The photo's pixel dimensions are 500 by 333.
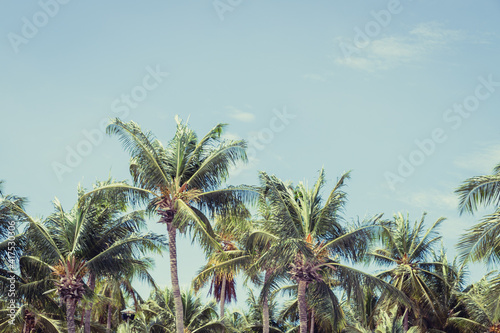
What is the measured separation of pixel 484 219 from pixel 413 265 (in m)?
15.7

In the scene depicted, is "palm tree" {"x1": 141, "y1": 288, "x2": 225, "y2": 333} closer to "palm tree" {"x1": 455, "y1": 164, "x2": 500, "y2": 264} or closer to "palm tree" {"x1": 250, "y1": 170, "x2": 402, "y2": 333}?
"palm tree" {"x1": 250, "y1": 170, "x2": 402, "y2": 333}

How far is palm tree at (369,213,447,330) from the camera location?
113ft

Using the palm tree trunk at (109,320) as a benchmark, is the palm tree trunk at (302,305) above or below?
below

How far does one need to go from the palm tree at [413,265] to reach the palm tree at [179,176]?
39.6ft

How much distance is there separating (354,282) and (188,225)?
7276 mm

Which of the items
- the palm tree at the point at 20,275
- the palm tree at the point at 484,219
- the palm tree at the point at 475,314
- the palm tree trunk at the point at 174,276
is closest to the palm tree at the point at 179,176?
the palm tree trunk at the point at 174,276

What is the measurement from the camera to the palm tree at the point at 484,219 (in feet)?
65.1

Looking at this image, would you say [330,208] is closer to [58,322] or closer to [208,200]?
[208,200]

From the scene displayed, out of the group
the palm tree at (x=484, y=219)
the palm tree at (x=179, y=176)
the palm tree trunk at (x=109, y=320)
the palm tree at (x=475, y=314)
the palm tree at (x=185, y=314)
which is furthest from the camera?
the palm tree trunk at (x=109, y=320)

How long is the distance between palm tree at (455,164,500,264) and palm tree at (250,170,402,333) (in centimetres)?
603

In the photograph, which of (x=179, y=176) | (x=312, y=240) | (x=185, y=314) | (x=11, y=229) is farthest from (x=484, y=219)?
(x=185, y=314)

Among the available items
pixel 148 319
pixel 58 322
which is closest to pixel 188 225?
pixel 58 322

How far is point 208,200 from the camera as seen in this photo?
26484mm

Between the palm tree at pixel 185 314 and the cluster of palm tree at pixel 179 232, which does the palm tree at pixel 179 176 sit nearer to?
the cluster of palm tree at pixel 179 232
